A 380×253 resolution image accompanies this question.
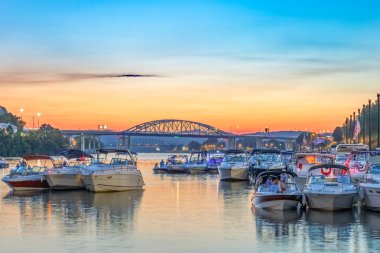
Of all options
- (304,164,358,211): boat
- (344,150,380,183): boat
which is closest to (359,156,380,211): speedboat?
(304,164,358,211): boat

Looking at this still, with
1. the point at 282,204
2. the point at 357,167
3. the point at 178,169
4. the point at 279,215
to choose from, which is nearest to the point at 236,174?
the point at 357,167

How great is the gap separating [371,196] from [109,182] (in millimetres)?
21619

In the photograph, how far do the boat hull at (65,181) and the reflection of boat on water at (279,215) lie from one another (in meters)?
21.3

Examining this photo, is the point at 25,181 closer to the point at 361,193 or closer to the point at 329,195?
the point at 329,195

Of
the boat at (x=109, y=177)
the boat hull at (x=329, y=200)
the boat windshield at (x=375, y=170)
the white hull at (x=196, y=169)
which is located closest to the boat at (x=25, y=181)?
the boat at (x=109, y=177)

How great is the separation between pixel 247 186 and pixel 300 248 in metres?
36.9

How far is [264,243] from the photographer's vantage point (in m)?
29.3

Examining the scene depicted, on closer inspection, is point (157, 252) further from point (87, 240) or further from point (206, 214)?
point (206, 214)

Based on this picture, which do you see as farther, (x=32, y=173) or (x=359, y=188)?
(x=32, y=173)

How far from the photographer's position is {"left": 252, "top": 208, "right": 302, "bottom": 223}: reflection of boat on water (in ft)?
118

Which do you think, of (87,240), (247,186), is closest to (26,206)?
(87,240)

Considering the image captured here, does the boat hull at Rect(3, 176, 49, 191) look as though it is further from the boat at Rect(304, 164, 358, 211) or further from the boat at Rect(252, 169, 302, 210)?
the boat at Rect(304, 164, 358, 211)

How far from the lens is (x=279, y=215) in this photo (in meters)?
37.5

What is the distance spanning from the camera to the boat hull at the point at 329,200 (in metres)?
38.2
